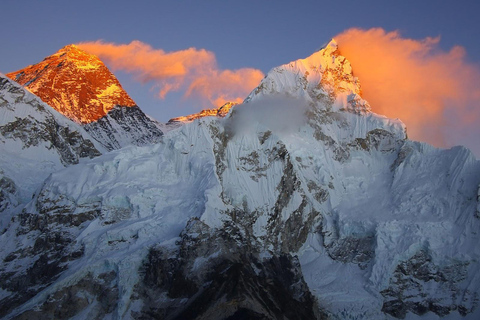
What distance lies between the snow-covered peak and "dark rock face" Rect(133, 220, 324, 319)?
4899cm

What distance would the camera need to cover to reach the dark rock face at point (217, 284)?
115688 mm

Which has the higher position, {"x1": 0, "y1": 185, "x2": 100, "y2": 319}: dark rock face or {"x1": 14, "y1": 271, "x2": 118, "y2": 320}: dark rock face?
{"x1": 0, "y1": 185, "x2": 100, "y2": 319}: dark rock face

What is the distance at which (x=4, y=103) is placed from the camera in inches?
6575

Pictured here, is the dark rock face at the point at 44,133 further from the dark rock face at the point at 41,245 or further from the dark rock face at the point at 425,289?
the dark rock face at the point at 425,289

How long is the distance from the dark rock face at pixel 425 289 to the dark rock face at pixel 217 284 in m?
16.9

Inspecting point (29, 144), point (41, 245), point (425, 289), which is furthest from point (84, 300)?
point (425, 289)

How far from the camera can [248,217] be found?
143m

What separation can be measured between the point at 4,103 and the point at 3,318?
208 feet

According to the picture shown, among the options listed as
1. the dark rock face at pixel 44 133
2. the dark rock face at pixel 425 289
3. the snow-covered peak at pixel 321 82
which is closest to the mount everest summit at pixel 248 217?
the dark rock face at pixel 425 289

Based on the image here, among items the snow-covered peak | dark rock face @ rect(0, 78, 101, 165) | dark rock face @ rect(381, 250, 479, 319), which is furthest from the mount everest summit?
the snow-covered peak

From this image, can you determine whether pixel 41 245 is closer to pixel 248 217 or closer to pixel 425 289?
pixel 248 217

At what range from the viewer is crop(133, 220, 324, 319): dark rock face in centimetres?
11569

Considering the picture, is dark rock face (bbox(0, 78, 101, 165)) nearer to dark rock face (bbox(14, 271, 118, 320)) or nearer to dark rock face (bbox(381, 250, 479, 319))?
dark rock face (bbox(14, 271, 118, 320))

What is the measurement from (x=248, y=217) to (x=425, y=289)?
34.7 metres
